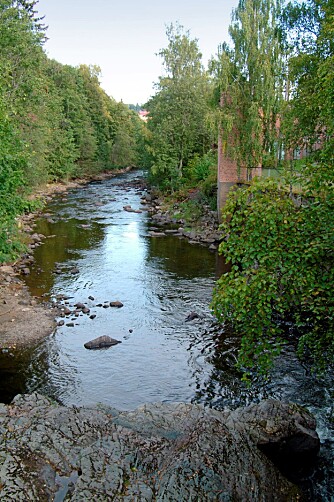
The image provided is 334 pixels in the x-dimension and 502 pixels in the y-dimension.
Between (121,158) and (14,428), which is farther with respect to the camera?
(121,158)

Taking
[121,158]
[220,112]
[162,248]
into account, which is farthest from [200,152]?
[121,158]

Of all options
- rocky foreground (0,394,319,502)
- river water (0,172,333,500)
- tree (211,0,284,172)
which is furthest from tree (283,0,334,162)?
rocky foreground (0,394,319,502)

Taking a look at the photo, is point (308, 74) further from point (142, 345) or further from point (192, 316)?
point (142, 345)

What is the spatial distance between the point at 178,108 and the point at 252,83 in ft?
41.9

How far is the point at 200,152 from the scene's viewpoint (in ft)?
136

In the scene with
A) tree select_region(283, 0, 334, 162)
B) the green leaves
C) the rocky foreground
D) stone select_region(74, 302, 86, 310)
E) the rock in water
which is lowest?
the rock in water

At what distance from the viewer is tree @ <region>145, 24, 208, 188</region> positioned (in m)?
38.2

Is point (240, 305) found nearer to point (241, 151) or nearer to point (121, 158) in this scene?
point (241, 151)

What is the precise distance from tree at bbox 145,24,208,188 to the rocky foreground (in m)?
32.5

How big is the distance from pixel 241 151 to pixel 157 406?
2064cm

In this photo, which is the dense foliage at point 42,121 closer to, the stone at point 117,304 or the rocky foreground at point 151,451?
the stone at point 117,304

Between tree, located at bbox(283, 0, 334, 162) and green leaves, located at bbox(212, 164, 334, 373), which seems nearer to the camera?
green leaves, located at bbox(212, 164, 334, 373)

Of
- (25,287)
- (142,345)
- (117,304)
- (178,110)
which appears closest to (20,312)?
(25,287)

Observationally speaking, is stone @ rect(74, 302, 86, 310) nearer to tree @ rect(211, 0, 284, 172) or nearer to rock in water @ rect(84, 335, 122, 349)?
rock in water @ rect(84, 335, 122, 349)
